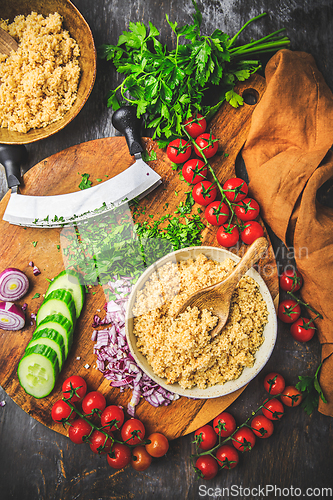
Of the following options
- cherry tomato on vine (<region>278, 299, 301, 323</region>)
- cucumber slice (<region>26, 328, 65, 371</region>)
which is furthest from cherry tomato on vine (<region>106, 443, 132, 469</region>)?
cherry tomato on vine (<region>278, 299, 301, 323</region>)

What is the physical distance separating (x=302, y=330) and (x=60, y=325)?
1.67 meters

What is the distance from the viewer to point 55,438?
2.17 m

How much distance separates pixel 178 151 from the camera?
1.99 metres

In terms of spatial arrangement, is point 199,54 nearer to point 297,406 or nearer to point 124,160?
point 124,160

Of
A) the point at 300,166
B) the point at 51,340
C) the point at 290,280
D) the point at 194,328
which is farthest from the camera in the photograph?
the point at 290,280

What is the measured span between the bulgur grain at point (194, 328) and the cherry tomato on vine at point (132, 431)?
41 cm

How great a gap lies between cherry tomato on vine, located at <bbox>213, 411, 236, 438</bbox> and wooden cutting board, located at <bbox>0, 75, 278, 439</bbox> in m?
0.65

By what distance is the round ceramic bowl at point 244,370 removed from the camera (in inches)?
72.1

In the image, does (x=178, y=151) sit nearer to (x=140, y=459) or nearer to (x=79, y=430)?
(x=79, y=430)

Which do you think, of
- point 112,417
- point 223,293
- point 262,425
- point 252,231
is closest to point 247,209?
point 252,231

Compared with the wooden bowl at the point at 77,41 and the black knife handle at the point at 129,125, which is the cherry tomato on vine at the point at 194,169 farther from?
the wooden bowl at the point at 77,41

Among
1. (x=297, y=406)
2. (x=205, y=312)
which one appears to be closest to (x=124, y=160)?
(x=205, y=312)

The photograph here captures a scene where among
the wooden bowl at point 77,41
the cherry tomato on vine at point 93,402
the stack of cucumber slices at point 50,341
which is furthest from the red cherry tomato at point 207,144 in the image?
the cherry tomato on vine at point 93,402

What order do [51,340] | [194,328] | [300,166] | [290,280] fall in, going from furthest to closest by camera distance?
[290,280]
[300,166]
[51,340]
[194,328]
